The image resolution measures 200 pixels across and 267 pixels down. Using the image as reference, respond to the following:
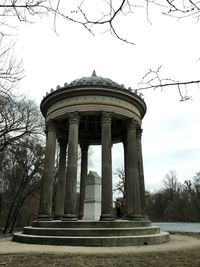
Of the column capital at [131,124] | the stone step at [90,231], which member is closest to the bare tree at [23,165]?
the column capital at [131,124]

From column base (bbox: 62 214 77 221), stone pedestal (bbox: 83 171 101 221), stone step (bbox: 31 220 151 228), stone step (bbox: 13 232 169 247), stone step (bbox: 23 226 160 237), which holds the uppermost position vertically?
stone pedestal (bbox: 83 171 101 221)

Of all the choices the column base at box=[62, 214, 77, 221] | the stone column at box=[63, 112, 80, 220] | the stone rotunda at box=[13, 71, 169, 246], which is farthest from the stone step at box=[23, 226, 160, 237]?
the stone column at box=[63, 112, 80, 220]

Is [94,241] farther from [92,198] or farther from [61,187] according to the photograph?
[61,187]

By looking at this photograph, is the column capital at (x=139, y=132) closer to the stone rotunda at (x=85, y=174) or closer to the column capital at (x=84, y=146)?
the stone rotunda at (x=85, y=174)

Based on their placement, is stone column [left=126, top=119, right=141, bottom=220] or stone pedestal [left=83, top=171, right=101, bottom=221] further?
stone pedestal [left=83, top=171, right=101, bottom=221]

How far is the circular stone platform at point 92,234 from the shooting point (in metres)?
14.7

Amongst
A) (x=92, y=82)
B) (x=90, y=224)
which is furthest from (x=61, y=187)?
(x=92, y=82)

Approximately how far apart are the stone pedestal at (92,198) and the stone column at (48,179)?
3.55 metres

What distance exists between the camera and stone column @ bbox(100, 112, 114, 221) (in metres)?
18.0

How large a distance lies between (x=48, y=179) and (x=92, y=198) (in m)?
4.38

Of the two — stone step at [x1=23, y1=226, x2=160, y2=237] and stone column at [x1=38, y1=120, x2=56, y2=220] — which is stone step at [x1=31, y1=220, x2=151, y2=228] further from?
stone column at [x1=38, y1=120, x2=56, y2=220]

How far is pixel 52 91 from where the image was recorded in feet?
71.6

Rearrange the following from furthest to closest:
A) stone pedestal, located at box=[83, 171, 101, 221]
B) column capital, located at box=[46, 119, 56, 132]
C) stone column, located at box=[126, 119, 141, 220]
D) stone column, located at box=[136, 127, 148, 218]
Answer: stone pedestal, located at box=[83, 171, 101, 221] < stone column, located at box=[136, 127, 148, 218] < column capital, located at box=[46, 119, 56, 132] < stone column, located at box=[126, 119, 141, 220]

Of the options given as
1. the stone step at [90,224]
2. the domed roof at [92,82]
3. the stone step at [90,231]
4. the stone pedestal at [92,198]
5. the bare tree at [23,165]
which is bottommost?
A: the stone step at [90,231]
